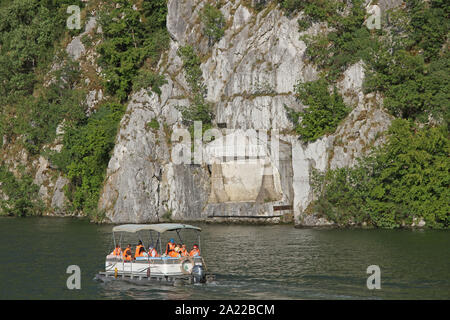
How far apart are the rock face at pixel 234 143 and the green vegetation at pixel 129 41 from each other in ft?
26.3

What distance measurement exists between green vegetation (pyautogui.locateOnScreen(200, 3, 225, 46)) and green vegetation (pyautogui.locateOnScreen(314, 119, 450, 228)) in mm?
29798

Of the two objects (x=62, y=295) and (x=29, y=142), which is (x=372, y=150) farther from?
(x=29, y=142)

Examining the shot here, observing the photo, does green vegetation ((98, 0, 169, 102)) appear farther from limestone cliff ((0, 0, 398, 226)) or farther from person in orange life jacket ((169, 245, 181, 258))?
person in orange life jacket ((169, 245, 181, 258))

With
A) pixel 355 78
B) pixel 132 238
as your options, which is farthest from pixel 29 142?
pixel 355 78

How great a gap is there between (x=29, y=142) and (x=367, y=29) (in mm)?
58353

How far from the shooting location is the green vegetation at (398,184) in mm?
60562

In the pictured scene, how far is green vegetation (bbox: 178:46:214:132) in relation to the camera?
7962cm

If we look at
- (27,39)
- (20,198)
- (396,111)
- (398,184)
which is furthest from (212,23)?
(27,39)

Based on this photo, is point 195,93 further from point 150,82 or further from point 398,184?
point 398,184

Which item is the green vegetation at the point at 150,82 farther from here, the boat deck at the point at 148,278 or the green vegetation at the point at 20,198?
the boat deck at the point at 148,278

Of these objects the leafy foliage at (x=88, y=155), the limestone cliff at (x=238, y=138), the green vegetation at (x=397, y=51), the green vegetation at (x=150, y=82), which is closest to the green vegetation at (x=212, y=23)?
the limestone cliff at (x=238, y=138)
